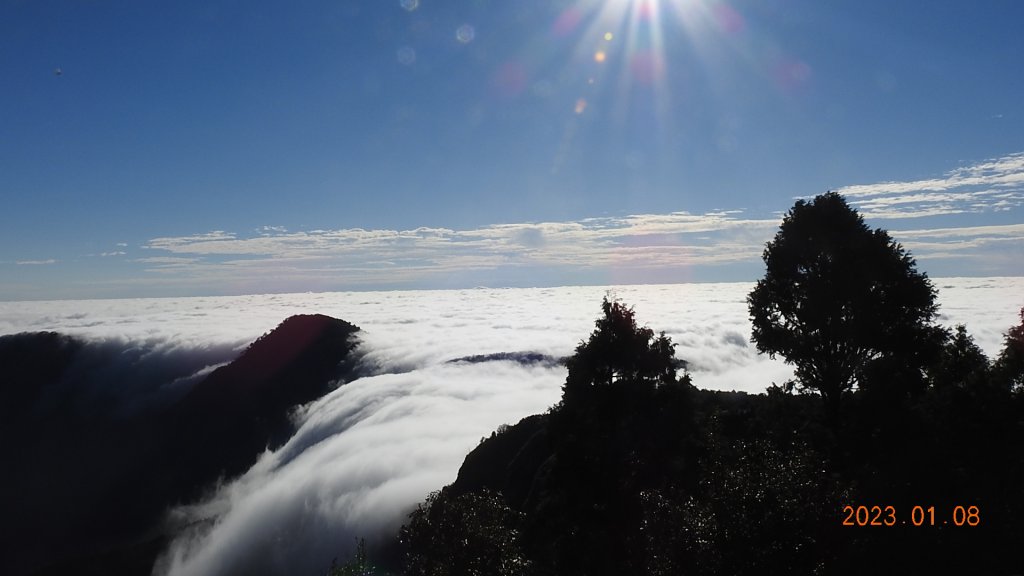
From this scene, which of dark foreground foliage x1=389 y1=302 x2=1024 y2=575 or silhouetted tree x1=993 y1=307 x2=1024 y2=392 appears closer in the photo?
dark foreground foliage x1=389 y1=302 x2=1024 y2=575

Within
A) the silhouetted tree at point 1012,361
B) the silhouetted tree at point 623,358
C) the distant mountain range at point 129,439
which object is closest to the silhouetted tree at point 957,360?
the silhouetted tree at point 1012,361

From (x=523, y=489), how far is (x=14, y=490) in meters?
178

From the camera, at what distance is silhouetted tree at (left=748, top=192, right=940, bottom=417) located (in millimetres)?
29984

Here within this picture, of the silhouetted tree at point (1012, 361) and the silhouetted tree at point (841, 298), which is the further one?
the silhouetted tree at point (841, 298)

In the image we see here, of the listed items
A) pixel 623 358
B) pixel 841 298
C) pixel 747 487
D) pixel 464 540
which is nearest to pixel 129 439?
pixel 623 358

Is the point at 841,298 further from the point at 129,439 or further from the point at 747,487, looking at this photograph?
the point at 129,439

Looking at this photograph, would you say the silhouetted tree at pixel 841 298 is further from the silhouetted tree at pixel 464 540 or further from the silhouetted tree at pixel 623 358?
the silhouetted tree at pixel 464 540

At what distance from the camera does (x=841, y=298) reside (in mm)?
30469

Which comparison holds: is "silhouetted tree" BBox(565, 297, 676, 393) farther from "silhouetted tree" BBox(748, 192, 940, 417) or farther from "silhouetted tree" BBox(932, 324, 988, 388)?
"silhouetted tree" BBox(932, 324, 988, 388)

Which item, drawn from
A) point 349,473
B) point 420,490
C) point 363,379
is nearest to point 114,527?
point 363,379

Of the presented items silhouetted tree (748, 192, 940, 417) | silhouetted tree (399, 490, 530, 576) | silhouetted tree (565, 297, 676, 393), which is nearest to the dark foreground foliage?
silhouetted tree (399, 490, 530, 576)

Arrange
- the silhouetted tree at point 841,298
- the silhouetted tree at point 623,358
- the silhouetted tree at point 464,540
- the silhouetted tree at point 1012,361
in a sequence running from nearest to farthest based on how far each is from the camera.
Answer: the silhouetted tree at point 464,540 → the silhouetted tree at point 1012,361 → the silhouetted tree at point 841,298 → the silhouetted tree at point 623,358

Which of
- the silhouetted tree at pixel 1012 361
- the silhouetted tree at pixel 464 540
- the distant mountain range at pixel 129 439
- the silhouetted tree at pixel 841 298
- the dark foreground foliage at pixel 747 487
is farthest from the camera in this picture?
the distant mountain range at pixel 129 439

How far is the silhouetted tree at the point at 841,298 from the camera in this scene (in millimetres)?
29984
